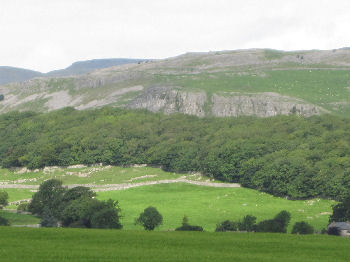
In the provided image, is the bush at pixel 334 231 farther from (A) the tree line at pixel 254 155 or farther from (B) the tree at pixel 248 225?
(A) the tree line at pixel 254 155

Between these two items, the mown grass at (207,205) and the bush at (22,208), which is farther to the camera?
the bush at (22,208)

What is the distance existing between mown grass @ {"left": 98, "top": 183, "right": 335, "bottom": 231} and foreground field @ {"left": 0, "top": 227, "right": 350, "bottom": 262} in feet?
94.2

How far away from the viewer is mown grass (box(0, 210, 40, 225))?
104 metres

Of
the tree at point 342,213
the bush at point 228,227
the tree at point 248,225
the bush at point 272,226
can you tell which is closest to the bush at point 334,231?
the bush at point 272,226

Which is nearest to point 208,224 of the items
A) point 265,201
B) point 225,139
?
point 265,201

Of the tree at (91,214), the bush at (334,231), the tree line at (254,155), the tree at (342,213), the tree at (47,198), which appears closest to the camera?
Result: the bush at (334,231)

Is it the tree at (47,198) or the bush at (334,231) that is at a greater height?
the bush at (334,231)

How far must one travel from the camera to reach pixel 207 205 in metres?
123

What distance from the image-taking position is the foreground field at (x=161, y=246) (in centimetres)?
5259

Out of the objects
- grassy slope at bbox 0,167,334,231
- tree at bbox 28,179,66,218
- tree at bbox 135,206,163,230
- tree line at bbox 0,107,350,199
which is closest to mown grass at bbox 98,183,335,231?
grassy slope at bbox 0,167,334,231

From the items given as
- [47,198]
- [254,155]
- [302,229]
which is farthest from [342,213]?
[254,155]

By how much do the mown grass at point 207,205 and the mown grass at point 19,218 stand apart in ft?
53.5

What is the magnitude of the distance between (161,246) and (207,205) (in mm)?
63439

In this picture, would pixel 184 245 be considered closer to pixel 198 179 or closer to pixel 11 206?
pixel 11 206
